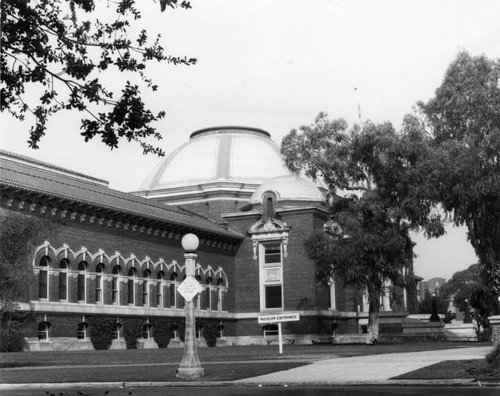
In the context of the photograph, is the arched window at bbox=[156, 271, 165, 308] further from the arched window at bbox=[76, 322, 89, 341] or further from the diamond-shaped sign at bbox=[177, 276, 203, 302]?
the diamond-shaped sign at bbox=[177, 276, 203, 302]

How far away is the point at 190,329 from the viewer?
797 inches

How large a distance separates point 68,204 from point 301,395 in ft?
105

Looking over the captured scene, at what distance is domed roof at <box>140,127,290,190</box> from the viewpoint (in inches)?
2729

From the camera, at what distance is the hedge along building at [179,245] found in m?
43.8

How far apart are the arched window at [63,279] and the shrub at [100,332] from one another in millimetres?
2420

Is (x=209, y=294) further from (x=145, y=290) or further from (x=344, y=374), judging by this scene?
(x=344, y=374)

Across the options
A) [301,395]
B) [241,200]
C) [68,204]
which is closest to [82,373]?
[301,395]

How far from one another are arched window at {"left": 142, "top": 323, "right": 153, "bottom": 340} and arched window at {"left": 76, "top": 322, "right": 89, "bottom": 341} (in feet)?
19.2

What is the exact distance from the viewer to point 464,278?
136500 mm

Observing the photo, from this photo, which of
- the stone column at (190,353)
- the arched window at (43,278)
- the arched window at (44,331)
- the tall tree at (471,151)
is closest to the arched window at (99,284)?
the arched window at (43,278)

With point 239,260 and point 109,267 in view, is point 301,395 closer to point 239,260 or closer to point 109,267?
point 109,267

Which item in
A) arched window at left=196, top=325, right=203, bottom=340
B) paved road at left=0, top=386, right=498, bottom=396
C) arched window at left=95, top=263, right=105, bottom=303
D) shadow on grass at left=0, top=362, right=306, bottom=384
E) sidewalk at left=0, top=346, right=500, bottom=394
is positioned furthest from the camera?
arched window at left=196, top=325, right=203, bottom=340

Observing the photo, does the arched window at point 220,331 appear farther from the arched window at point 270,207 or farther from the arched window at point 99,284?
the arched window at point 99,284

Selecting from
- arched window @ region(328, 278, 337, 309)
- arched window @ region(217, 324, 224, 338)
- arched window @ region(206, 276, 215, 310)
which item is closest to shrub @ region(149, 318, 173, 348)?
arched window @ region(206, 276, 215, 310)
